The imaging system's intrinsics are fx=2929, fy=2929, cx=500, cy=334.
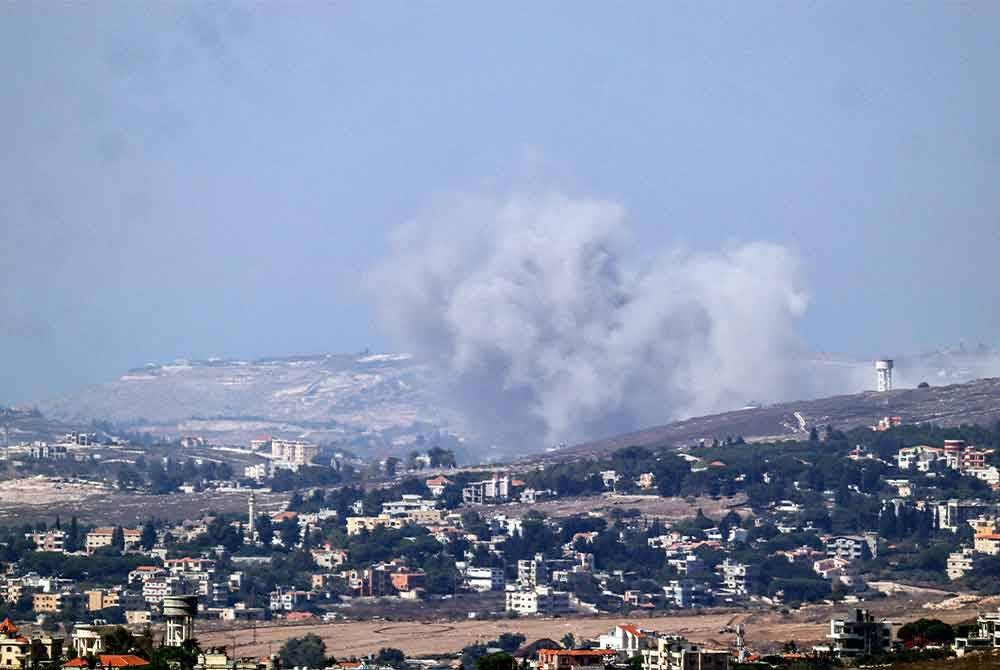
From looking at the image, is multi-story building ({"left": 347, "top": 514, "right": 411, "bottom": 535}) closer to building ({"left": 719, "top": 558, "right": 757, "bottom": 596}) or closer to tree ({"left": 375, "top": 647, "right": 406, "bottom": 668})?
building ({"left": 719, "top": 558, "right": 757, "bottom": 596})

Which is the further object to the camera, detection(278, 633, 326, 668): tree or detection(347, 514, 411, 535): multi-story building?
detection(347, 514, 411, 535): multi-story building

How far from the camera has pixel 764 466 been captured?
124 metres

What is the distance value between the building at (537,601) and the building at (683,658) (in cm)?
2965

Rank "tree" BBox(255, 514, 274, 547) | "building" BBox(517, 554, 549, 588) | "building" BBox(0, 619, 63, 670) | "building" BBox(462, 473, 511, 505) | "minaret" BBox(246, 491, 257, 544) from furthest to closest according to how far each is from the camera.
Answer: "building" BBox(462, 473, 511, 505) → "minaret" BBox(246, 491, 257, 544) → "tree" BBox(255, 514, 274, 547) → "building" BBox(517, 554, 549, 588) → "building" BBox(0, 619, 63, 670)

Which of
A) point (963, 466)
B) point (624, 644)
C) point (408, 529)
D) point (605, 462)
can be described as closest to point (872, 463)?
point (963, 466)

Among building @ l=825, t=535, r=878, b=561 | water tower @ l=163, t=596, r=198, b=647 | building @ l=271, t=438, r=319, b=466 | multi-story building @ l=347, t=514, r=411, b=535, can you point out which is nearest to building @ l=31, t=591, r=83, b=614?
water tower @ l=163, t=596, r=198, b=647

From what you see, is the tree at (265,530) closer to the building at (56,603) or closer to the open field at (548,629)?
the building at (56,603)

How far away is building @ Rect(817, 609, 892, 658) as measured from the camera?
211 feet

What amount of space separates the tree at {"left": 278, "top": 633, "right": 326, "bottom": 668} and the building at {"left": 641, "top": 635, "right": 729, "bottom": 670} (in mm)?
10412

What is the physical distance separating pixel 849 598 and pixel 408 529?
1080 inches

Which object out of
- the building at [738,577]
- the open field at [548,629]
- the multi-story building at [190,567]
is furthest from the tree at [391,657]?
the building at [738,577]

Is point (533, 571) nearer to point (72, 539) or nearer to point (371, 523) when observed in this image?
point (371, 523)

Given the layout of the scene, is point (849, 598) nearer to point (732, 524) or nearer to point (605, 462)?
point (732, 524)

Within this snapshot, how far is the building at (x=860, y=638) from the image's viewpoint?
211ft
